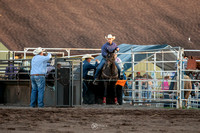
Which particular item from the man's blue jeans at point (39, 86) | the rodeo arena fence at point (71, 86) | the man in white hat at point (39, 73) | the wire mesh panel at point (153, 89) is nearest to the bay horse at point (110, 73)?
the wire mesh panel at point (153, 89)

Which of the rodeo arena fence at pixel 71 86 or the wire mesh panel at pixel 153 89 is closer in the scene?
the rodeo arena fence at pixel 71 86

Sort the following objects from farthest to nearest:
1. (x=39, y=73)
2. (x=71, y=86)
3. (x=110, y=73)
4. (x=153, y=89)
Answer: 1. (x=110, y=73)
2. (x=153, y=89)
3. (x=71, y=86)
4. (x=39, y=73)

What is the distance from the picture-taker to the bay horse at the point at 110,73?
19.1 meters

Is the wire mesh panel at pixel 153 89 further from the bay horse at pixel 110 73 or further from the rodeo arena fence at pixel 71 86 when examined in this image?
the bay horse at pixel 110 73

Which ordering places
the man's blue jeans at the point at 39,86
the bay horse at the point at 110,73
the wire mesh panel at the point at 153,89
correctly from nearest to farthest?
1. the man's blue jeans at the point at 39,86
2. the wire mesh panel at the point at 153,89
3. the bay horse at the point at 110,73

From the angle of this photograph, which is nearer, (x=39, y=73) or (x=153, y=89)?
(x=39, y=73)

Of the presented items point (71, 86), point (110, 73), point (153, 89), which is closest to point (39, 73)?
point (71, 86)

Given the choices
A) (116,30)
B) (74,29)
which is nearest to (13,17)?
(74,29)

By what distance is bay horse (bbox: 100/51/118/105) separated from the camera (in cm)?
1909

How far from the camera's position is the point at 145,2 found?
8638 cm

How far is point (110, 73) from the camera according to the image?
19.3 m

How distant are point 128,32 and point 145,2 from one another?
11.1m

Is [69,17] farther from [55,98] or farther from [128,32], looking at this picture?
[55,98]

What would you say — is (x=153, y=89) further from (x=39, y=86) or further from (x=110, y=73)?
(x=39, y=86)
